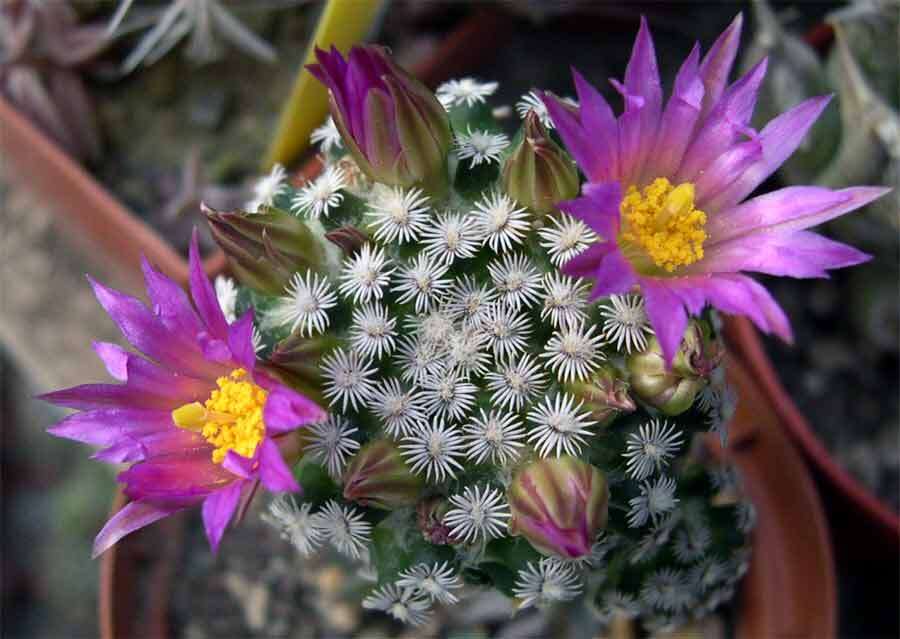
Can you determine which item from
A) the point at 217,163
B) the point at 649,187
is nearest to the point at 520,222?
the point at 649,187

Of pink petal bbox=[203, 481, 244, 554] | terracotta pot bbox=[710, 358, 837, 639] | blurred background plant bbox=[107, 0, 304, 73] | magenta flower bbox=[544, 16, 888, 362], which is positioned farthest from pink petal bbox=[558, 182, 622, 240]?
blurred background plant bbox=[107, 0, 304, 73]

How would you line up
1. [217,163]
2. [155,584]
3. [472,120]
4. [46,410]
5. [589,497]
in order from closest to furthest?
[589,497]
[472,120]
[155,584]
[217,163]
[46,410]

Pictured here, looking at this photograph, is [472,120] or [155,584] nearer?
[472,120]

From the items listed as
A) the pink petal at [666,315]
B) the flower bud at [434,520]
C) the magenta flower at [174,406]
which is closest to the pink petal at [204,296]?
the magenta flower at [174,406]

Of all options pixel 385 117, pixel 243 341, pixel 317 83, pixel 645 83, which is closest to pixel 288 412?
pixel 243 341

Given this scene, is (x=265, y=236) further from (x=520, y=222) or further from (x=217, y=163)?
(x=217, y=163)

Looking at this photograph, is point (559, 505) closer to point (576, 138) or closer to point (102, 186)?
point (576, 138)

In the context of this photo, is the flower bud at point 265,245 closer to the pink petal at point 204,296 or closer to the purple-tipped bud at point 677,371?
the pink petal at point 204,296
